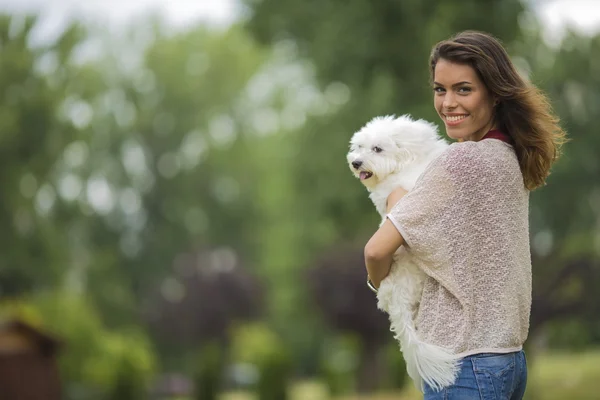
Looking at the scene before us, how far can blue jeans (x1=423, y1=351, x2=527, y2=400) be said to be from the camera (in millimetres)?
2977

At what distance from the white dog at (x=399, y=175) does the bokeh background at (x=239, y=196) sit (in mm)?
1058

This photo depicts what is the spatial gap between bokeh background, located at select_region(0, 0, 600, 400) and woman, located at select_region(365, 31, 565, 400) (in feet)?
4.36

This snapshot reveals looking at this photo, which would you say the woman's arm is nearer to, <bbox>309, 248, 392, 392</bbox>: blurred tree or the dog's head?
the dog's head

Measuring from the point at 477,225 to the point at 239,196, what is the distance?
4700 centimetres

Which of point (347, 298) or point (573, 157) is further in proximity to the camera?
point (573, 157)

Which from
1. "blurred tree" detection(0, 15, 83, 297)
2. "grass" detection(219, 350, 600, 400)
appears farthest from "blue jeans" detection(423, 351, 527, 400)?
"blurred tree" detection(0, 15, 83, 297)

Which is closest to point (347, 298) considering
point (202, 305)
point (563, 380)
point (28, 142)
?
point (563, 380)

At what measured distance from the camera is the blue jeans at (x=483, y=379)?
298cm

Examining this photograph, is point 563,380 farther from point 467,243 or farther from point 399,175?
point 467,243

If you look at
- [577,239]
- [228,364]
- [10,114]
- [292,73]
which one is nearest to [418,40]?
[577,239]

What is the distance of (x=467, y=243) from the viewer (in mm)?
3107

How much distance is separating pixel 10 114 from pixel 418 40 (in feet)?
59.2

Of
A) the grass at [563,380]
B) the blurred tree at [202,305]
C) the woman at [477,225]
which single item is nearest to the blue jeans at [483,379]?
the woman at [477,225]

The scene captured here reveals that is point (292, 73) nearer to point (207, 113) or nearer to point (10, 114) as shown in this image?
point (207, 113)
